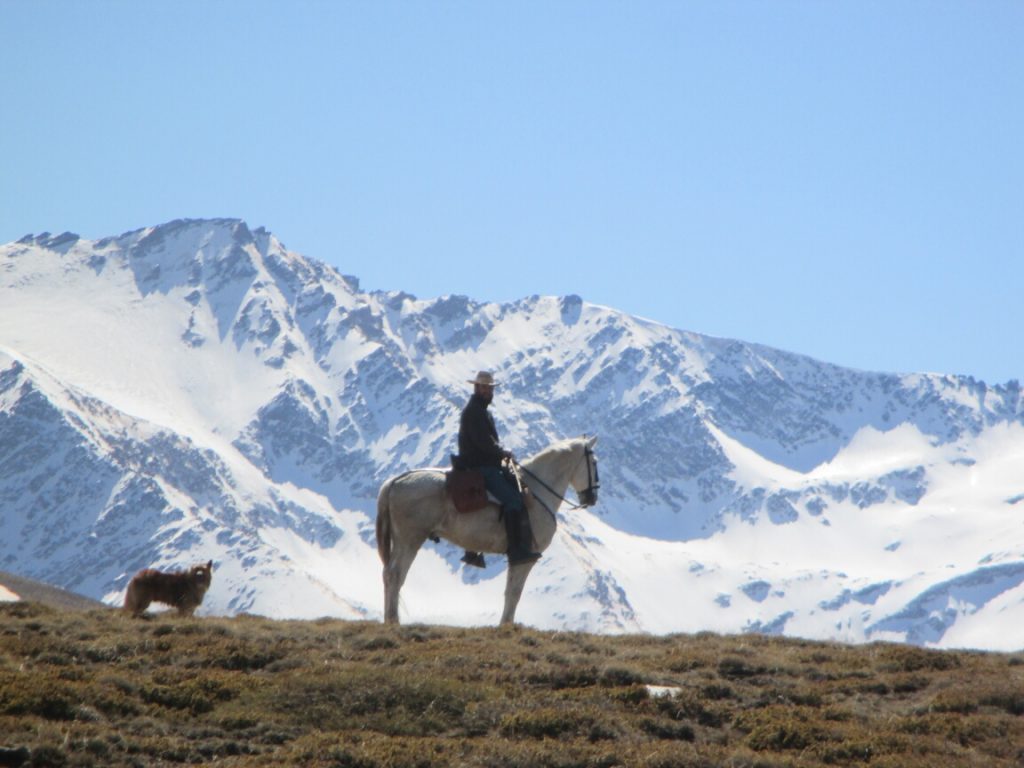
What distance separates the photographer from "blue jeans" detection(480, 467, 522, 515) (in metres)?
28.8

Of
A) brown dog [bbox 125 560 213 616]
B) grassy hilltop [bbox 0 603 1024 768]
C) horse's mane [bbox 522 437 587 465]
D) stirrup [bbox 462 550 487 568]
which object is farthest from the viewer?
horse's mane [bbox 522 437 587 465]

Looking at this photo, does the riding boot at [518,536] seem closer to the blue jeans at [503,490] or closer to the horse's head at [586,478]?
the blue jeans at [503,490]

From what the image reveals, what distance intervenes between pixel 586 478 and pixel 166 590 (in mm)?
7956

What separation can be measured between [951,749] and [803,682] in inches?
144

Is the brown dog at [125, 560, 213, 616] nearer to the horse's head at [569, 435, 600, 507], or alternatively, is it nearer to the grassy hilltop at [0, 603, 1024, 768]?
the grassy hilltop at [0, 603, 1024, 768]

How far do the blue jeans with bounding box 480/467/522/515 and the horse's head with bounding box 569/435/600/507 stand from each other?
2.24 m

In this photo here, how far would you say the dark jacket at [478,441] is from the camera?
95.2ft

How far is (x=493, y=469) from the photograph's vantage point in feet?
95.4

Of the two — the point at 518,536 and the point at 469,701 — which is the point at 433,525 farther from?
the point at 469,701

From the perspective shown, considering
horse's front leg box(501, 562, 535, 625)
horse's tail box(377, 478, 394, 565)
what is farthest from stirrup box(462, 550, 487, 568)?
horse's tail box(377, 478, 394, 565)

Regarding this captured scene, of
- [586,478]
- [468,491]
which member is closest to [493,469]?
[468,491]

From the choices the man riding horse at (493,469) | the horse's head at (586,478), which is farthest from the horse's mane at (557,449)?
the man riding horse at (493,469)

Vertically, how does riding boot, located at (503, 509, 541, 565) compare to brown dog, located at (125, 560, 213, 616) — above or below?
above

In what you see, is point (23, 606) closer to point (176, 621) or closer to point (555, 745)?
point (176, 621)
